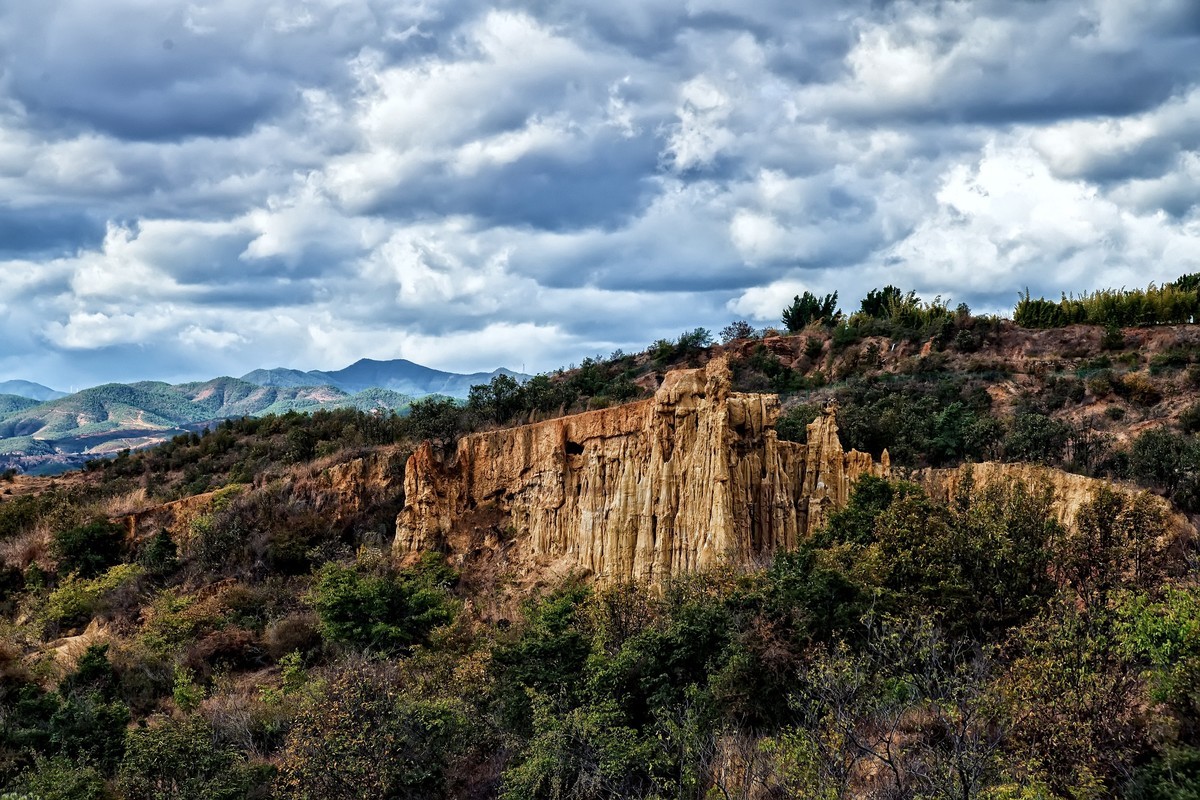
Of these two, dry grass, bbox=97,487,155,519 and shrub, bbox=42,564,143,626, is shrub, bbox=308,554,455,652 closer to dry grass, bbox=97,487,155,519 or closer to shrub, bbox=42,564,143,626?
shrub, bbox=42,564,143,626

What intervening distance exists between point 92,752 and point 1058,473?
92.0 ft

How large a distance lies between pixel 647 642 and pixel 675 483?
351 inches

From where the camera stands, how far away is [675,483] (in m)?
30.3

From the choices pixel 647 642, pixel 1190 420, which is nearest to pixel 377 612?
pixel 647 642

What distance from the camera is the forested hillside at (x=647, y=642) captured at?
15.2 meters

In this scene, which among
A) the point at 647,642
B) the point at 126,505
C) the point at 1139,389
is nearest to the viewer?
the point at 647,642

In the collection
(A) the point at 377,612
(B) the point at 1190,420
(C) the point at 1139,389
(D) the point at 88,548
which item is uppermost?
(C) the point at 1139,389

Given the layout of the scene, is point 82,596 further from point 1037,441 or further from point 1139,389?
point 1139,389

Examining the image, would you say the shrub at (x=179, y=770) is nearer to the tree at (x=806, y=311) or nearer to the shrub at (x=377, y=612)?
the shrub at (x=377, y=612)

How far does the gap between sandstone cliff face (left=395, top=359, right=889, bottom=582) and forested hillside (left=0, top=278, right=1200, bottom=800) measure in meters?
1.58

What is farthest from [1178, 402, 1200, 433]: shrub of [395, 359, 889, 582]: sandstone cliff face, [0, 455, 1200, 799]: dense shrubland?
[395, 359, 889, 582]: sandstone cliff face

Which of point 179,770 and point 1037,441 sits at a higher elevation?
point 1037,441

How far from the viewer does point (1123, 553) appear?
19.7m

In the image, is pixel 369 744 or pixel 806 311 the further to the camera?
pixel 806 311
